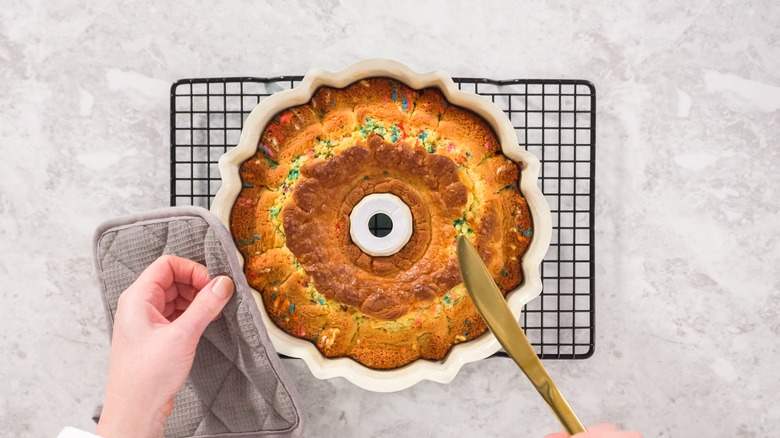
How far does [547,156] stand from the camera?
6.41 feet

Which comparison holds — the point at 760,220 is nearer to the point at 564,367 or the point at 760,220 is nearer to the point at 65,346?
the point at 564,367

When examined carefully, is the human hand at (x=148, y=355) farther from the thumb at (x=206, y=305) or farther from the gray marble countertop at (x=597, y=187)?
the gray marble countertop at (x=597, y=187)

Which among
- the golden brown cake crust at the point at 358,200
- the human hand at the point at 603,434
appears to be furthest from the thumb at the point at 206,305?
the human hand at the point at 603,434

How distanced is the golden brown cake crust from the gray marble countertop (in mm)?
331

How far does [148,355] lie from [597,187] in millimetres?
1485

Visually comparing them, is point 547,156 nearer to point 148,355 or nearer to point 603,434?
point 603,434

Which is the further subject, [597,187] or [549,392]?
[597,187]

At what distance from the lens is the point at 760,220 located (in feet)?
6.57

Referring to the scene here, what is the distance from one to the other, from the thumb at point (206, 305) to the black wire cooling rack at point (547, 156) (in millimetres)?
422

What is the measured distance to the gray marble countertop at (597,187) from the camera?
1.96 metres

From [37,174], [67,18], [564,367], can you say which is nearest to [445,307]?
[564,367]

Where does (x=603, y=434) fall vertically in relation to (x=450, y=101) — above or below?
below

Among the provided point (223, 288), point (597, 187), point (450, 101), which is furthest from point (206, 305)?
point (597, 187)

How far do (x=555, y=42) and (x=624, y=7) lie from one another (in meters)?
0.26
